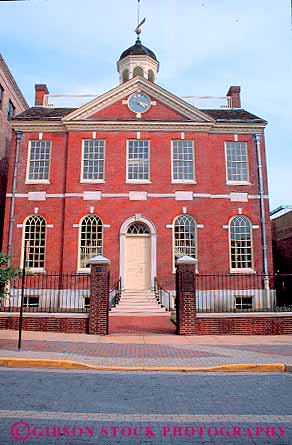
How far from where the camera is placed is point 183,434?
15.4 feet

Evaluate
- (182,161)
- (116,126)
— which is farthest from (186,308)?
(116,126)

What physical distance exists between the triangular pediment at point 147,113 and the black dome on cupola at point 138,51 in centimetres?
543

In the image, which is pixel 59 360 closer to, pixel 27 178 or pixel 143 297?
pixel 143 297

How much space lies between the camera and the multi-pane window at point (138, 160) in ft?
69.2

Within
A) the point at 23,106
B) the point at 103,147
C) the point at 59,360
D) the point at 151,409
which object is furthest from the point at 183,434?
the point at 23,106

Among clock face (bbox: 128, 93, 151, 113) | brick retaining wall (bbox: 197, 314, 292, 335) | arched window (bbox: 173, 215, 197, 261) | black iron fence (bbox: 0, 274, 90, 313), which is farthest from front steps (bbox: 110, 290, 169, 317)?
clock face (bbox: 128, 93, 151, 113)

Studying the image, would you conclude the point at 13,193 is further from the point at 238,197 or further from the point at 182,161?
the point at 238,197

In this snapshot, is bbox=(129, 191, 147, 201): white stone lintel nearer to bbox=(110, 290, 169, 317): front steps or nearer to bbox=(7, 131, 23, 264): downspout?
bbox=(110, 290, 169, 317): front steps

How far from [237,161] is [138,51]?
1061 cm

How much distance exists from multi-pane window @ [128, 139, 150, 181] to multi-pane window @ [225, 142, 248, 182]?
4493 mm

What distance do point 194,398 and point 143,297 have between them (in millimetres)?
12200

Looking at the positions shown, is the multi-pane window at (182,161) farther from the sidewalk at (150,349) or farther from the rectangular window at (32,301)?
the sidewalk at (150,349)

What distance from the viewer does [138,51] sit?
2623 cm

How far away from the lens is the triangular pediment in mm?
21438
